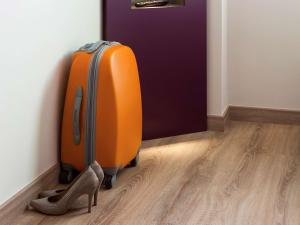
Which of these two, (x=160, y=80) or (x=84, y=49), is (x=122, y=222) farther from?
(x=160, y=80)

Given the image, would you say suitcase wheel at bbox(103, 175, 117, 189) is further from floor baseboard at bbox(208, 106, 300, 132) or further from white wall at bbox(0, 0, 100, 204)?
floor baseboard at bbox(208, 106, 300, 132)

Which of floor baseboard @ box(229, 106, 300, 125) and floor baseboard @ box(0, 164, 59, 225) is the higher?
floor baseboard @ box(229, 106, 300, 125)

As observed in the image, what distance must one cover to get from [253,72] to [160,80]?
28.4 inches

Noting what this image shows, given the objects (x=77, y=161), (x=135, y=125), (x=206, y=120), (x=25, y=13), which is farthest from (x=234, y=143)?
(x=25, y=13)

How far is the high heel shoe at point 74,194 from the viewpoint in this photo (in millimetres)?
2135

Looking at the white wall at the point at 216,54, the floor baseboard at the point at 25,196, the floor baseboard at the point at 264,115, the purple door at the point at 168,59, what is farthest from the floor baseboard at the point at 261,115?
the floor baseboard at the point at 25,196

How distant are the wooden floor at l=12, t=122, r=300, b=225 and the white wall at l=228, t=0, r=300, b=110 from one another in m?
0.30

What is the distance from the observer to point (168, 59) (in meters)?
2.98

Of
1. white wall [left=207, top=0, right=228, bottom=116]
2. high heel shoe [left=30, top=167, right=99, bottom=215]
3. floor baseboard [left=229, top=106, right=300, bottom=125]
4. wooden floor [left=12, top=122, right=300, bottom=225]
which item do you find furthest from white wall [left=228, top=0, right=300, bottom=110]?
high heel shoe [left=30, top=167, right=99, bottom=215]

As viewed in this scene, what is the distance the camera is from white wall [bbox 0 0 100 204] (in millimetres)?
1994

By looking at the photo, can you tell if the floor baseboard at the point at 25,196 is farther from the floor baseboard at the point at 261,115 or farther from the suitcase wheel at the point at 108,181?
the floor baseboard at the point at 261,115

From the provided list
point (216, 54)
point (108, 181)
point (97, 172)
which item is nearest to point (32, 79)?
point (97, 172)

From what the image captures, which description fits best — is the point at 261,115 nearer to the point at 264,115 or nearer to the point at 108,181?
the point at 264,115

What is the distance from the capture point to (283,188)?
7.88ft
